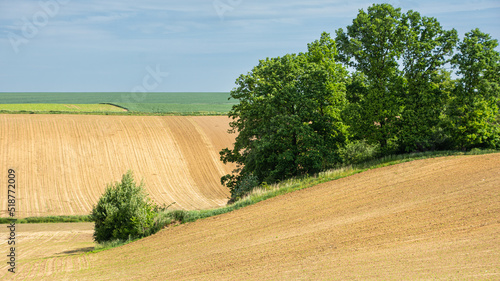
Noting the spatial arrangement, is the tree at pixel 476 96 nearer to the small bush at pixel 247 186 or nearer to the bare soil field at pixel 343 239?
the bare soil field at pixel 343 239

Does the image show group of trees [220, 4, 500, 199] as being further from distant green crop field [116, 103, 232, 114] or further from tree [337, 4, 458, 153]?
distant green crop field [116, 103, 232, 114]

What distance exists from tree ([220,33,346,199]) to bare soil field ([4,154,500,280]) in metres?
5.48

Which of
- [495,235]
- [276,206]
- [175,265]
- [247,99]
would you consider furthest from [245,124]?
[495,235]

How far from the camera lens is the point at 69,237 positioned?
2788 cm

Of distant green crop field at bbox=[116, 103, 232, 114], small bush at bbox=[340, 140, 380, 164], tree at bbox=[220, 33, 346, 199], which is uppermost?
distant green crop field at bbox=[116, 103, 232, 114]

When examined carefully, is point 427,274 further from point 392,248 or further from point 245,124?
point 245,124

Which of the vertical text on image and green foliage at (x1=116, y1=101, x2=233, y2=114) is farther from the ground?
green foliage at (x1=116, y1=101, x2=233, y2=114)

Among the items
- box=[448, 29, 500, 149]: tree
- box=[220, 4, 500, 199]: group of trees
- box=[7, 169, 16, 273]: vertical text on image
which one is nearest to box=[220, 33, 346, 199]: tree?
box=[220, 4, 500, 199]: group of trees

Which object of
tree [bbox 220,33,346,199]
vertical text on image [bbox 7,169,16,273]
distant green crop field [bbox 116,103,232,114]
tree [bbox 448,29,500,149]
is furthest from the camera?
distant green crop field [bbox 116,103,232,114]

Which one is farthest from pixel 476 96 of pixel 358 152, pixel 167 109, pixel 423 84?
pixel 167 109

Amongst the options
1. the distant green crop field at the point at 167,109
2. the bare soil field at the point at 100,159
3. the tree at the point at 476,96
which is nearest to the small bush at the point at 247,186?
the bare soil field at the point at 100,159

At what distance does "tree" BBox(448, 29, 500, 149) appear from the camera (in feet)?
96.2

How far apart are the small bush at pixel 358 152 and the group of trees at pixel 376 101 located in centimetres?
20

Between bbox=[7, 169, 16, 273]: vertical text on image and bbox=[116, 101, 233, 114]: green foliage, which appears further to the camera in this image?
bbox=[116, 101, 233, 114]: green foliage
